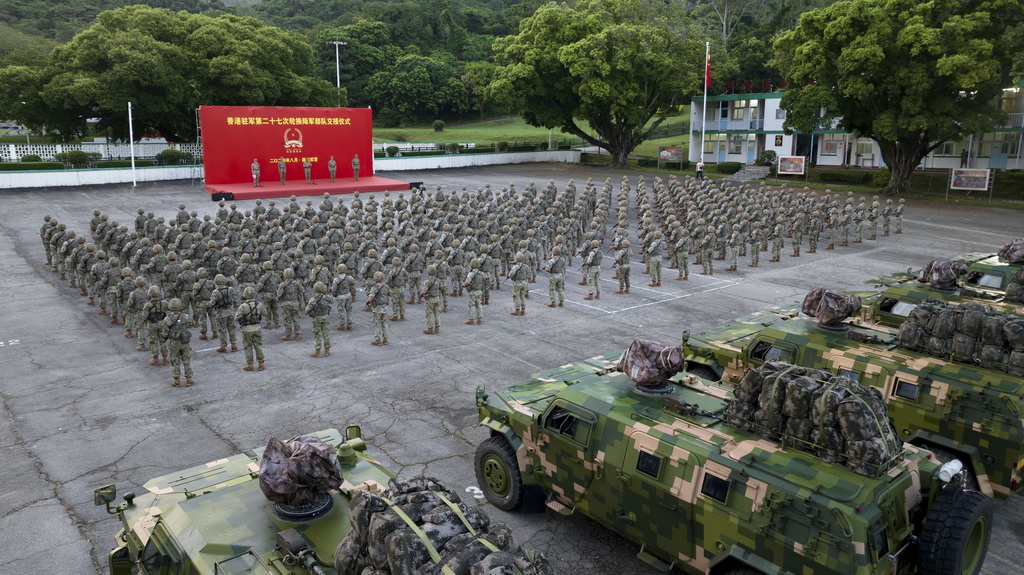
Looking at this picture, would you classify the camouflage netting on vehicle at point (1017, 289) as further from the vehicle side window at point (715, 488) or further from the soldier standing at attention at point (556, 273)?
the soldier standing at attention at point (556, 273)

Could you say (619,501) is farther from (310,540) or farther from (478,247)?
(478,247)

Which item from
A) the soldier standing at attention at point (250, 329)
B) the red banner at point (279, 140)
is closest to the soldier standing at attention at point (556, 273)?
the soldier standing at attention at point (250, 329)

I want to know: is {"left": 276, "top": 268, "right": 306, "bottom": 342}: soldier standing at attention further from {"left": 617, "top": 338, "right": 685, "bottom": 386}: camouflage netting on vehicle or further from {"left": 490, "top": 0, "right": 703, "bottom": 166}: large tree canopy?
{"left": 490, "top": 0, "right": 703, "bottom": 166}: large tree canopy

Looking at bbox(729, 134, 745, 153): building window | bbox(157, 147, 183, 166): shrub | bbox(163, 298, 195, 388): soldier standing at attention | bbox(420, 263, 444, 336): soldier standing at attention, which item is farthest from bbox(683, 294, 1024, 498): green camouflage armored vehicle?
bbox(729, 134, 745, 153): building window

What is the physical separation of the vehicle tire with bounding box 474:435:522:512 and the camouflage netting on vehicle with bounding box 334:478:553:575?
280 cm

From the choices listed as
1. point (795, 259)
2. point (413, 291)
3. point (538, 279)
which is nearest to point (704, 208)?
point (795, 259)

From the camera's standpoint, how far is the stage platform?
31.7m

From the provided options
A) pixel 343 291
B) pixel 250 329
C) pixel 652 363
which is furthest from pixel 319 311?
pixel 652 363

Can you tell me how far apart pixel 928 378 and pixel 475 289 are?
29.0ft

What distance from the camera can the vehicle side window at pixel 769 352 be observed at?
9531 mm

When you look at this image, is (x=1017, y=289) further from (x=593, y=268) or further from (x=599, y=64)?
(x=599, y=64)

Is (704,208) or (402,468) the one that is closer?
(402,468)

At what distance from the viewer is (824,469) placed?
6031 mm

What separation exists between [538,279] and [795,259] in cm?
853
